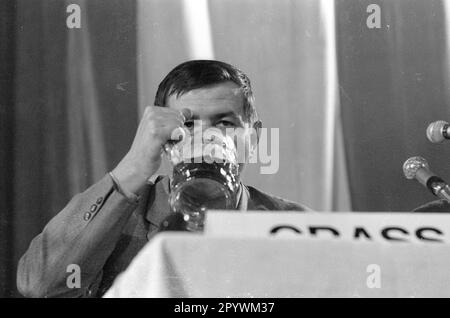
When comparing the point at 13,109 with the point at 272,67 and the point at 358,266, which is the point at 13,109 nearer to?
the point at 272,67

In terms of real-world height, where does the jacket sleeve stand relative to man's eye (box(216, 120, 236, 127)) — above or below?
below

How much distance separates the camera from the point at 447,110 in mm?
1301

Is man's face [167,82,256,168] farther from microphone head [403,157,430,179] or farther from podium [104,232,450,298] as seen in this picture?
podium [104,232,450,298]

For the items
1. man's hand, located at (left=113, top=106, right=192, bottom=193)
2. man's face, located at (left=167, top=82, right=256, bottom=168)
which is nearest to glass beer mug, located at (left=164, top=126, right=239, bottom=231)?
man's hand, located at (left=113, top=106, right=192, bottom=193)

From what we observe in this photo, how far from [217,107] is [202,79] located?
8 centimetres

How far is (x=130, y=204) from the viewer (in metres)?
0.99

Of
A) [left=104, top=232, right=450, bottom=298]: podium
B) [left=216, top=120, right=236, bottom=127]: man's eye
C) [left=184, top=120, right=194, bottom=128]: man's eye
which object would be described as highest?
[left=184, top=120, right=194, bottom=128]: man's eye

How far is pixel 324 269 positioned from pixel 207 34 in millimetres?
765

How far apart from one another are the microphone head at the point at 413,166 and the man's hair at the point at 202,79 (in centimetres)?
24

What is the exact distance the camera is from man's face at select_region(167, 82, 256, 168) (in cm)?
109

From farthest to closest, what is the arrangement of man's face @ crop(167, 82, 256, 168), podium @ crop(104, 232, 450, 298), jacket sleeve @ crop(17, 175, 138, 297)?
man's face @ crop(167, 82, 256, 168)
jacket sleeve @ crop(17, 175, 138, 297)
podium @ crop(104, 232, 450, 298)

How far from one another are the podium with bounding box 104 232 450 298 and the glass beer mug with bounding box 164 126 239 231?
0.91ft

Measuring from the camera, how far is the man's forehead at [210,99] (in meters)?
1.11

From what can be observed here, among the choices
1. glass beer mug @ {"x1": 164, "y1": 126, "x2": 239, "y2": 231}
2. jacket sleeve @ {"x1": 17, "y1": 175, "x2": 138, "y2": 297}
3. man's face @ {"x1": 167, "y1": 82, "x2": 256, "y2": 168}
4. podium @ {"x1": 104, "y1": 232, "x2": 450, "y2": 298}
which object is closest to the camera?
podium @ {"x1": 104, "y1": 232, "x2": 450, "y2": 298}
